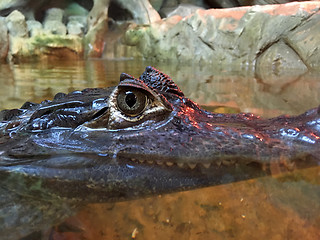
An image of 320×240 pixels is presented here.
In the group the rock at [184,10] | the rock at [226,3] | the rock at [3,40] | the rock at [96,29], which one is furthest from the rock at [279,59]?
the rock at [3,40]

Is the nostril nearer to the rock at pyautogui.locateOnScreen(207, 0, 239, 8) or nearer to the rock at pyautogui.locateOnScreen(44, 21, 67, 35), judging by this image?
the rock at pyautogui.locateOnScreen(44, 21, 67, 35)

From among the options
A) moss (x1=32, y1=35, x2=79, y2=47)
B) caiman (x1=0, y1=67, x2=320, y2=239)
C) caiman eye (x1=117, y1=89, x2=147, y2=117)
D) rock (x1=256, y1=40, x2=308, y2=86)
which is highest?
caiman eye (x1=117, y1=89, x2=147, y2=117)

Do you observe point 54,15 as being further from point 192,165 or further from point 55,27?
point 192,165

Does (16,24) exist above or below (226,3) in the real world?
below

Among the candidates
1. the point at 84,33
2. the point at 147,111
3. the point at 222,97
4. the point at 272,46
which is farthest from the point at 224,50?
the point at 147,111

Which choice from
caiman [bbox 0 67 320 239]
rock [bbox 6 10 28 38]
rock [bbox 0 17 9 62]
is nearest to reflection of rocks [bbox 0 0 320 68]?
rock [bbox 6 10 28 38]

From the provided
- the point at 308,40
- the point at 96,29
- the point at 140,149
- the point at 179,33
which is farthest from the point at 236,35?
the point at 140,149
